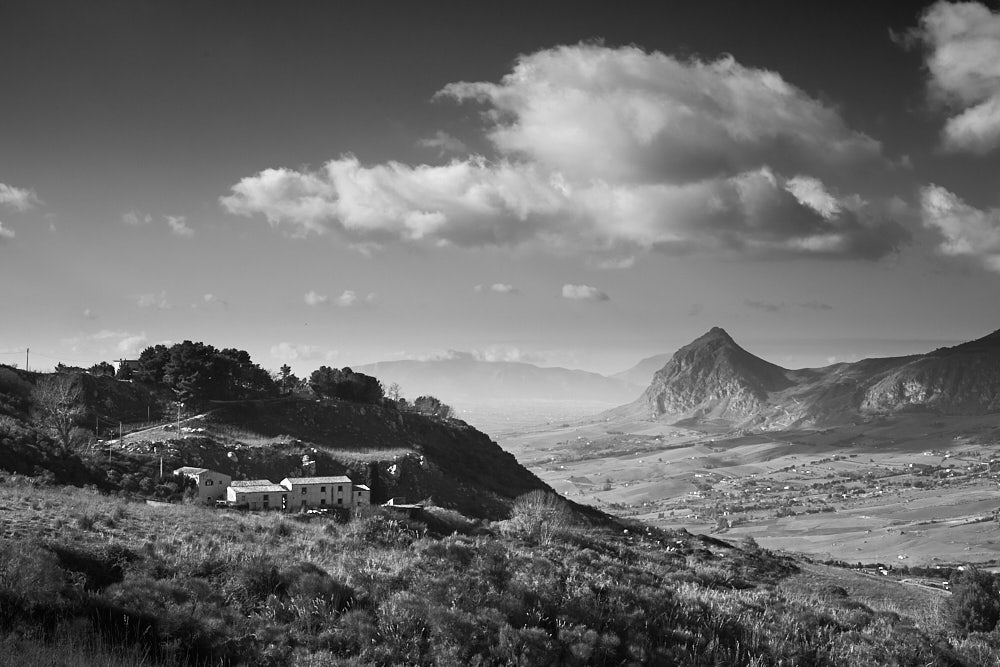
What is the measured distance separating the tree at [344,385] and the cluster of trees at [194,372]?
38.4 feet

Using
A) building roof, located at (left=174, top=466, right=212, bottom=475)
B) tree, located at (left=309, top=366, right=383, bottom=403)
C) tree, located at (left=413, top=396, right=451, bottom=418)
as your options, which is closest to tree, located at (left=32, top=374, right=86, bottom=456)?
building roof, located at (left=174, top=466, right=212, bottom=475)

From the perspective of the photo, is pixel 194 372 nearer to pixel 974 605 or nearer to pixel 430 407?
pixel 430 407

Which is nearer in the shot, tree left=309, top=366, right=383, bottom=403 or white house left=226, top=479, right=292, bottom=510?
white house left=226, top=479, right=292, bottom=510

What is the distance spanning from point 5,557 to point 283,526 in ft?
33.5

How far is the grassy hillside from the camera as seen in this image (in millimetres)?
10133

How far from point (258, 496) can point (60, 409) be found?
85.7ft

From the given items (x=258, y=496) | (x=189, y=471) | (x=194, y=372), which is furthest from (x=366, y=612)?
(x=194, y=372)

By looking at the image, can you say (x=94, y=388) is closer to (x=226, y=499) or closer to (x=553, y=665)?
(x=226, y=499)

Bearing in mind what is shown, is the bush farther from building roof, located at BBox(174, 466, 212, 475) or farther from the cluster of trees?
the cluster of trees

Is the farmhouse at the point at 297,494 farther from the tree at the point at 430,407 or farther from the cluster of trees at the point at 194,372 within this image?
the tree at the point at 430,407

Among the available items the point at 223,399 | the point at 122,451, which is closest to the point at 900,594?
the point at 122,451

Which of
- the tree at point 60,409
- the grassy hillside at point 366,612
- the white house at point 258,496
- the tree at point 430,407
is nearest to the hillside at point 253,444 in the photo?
the tree at point 60,409

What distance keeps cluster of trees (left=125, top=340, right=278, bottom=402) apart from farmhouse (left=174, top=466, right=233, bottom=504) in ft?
87.4

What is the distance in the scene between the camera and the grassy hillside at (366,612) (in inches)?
399
